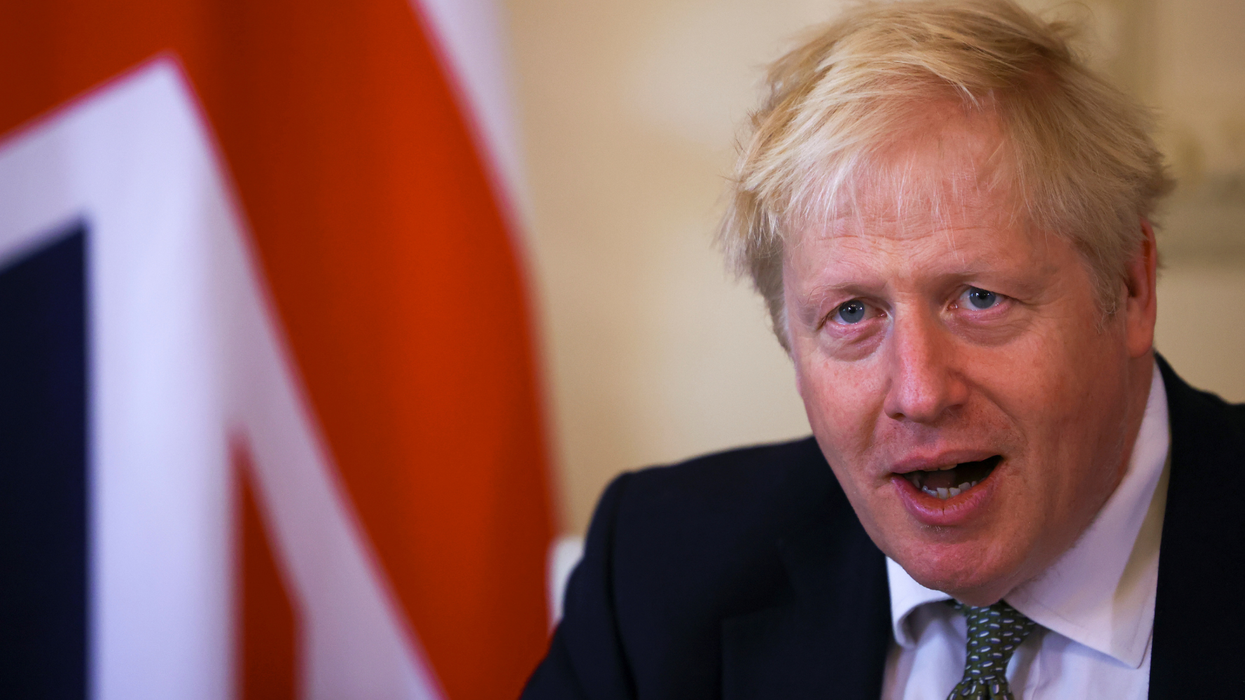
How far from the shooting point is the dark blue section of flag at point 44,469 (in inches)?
62.4

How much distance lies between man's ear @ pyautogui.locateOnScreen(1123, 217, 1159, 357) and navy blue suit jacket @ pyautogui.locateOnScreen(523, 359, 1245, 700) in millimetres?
158

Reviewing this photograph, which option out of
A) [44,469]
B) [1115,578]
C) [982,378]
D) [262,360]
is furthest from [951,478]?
[44,469]

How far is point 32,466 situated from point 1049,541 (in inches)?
63.1

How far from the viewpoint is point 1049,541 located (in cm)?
96

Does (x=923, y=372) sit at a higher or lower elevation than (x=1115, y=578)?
higher

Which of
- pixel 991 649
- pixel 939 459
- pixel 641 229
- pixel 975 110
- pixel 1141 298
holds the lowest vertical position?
pixel 991 649

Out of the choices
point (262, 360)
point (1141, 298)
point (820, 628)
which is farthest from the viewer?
point (262, 360)

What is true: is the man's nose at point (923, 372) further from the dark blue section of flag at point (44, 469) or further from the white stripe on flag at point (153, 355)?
the dark blue section of flag at point (44, 469)

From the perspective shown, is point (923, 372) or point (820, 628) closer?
point (923, 372)

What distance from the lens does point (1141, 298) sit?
999 millimetres

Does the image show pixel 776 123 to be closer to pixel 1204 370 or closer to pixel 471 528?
pixel 471 528

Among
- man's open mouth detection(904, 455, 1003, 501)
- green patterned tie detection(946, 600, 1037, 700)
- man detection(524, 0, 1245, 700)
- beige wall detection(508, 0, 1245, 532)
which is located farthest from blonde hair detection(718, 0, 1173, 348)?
beige wall detection(508, 0, 1245, 532)

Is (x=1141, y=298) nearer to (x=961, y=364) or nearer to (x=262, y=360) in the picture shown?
(x=961, y=364)

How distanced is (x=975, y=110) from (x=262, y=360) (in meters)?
1.35
